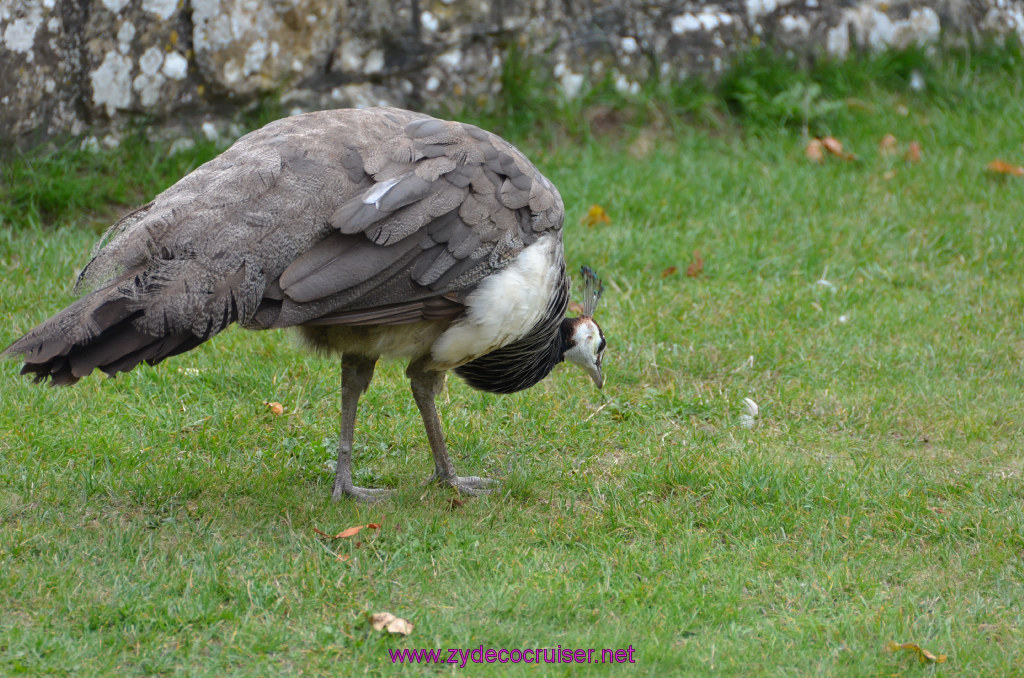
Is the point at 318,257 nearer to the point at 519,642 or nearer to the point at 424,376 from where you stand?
the point at 424,376

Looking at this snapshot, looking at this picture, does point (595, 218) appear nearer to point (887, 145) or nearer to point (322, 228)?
point (887, 145)

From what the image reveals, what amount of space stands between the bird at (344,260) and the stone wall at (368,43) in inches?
98.9

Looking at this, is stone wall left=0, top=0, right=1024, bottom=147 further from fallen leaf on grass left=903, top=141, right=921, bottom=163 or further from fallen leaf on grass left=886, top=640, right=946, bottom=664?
fallen leaf on grass left=886, top=640, right=946, bottom=664

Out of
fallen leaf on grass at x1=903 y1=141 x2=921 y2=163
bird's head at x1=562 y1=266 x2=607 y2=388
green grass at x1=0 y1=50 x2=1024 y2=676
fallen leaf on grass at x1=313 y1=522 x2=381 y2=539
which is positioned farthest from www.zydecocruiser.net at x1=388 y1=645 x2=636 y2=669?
fallen leaf on grass at x1=903 y1=141 x2=921 y2=163

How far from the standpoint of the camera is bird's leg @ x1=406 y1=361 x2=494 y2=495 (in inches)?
167

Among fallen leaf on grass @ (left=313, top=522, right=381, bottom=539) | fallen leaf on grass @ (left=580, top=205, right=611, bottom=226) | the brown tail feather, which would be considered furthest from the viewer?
fallen leaf on grass @ (left=580, top=205, right=611, bottom=226)

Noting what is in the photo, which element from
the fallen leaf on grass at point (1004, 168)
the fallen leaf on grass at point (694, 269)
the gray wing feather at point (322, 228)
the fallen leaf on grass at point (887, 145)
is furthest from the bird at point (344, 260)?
the fallen leaf on grass at point (1004, 168)

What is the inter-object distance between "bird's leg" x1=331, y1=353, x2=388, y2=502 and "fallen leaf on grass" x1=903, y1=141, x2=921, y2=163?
460cm

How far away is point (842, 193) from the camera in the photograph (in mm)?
6914

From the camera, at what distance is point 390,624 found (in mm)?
3258

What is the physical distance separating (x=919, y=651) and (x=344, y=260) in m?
2.10

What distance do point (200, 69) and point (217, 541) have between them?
3.47 meters

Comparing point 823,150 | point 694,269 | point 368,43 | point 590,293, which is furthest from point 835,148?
point 590,293

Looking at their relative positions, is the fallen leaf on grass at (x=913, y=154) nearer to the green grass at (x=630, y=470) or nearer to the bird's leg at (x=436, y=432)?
the green grass at (x=630, y=470)
